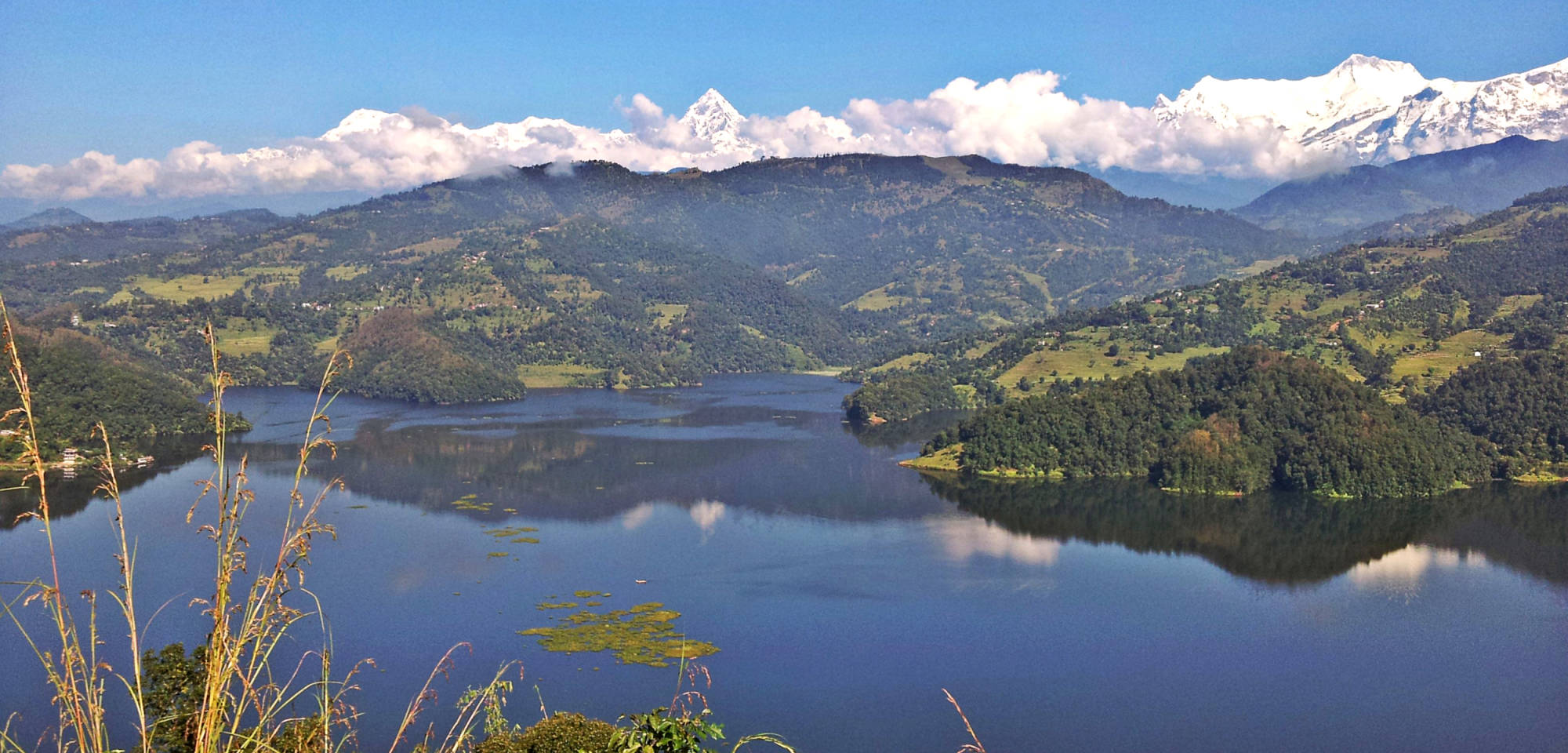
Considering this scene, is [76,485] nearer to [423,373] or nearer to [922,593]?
[922,593]

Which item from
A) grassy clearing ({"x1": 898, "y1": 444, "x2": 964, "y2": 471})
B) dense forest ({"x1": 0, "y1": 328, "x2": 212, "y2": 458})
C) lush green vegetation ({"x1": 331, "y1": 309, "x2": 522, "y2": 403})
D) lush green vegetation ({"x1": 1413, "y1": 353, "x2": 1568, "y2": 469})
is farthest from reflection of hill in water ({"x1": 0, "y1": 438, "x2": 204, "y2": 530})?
lush green vegetation ({"x1": 1413, "y1": 353, "x2": 1568, "y2": 469})

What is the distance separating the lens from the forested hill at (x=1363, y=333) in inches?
4744

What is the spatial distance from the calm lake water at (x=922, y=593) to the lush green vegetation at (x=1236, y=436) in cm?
461

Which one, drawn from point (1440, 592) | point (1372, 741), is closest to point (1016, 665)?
point (1372, 741)

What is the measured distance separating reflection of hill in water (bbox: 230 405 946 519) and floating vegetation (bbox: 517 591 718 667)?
1112 inches

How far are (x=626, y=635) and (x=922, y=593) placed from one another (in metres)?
18.8

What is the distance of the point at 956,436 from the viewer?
118m

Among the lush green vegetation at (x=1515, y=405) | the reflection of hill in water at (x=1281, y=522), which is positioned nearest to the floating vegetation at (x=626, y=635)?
the reflection of hill in water at (x=1281, y=522)

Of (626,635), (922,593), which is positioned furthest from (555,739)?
(922,593)

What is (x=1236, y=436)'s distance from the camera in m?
107

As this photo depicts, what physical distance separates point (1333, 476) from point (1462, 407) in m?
25.7

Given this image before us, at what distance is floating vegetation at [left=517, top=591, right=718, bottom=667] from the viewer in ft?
189

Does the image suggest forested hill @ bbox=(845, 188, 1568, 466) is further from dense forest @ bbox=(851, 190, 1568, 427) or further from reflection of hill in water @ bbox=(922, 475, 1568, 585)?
reflection of hill in water @ bbox=(922, 475, 1568, 585)

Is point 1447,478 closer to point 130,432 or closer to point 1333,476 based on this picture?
point 1333,476
